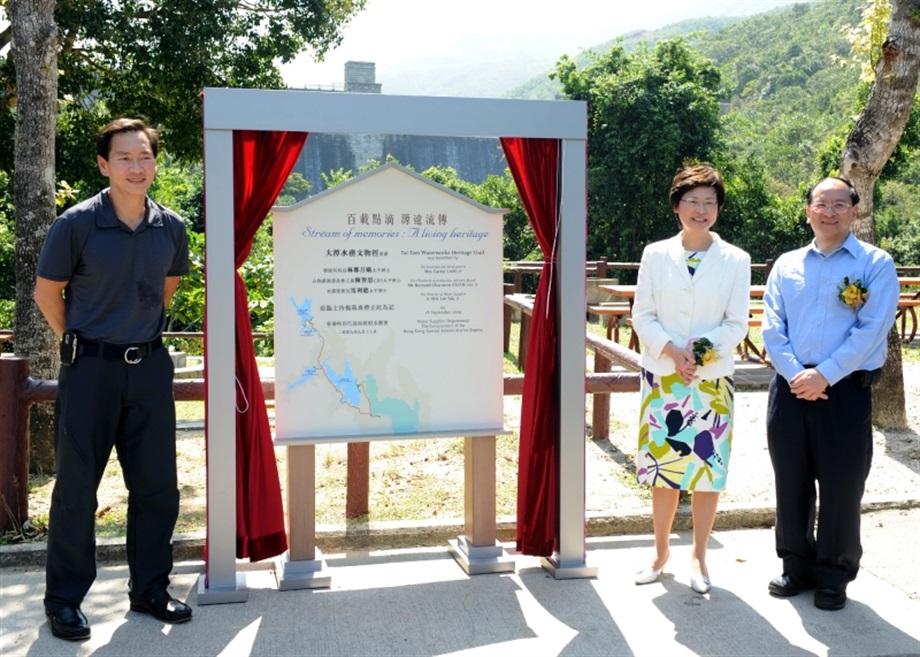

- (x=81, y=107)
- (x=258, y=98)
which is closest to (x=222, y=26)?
(x=81, y=107)

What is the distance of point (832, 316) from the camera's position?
410 centimetres

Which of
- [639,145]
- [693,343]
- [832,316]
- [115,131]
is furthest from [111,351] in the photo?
[639,145]

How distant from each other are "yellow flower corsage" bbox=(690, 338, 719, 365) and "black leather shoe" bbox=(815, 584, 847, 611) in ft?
3.43

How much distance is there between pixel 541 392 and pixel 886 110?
380cm

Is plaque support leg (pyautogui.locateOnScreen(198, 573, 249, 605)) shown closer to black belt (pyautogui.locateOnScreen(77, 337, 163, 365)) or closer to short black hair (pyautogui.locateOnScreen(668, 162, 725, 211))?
black belt (pyautogui.locateOnScreen(77, 337, 163, 365))

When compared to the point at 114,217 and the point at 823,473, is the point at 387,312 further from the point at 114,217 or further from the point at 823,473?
the point at 823,473

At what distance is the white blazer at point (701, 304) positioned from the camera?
420 centimetres

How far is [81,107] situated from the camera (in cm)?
1112

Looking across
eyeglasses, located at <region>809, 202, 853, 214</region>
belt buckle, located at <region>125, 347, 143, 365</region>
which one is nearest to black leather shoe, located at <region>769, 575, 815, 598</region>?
eyeglasses, located at <region>809, 202, 853, 214</region>

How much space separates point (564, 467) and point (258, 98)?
6.69 ft

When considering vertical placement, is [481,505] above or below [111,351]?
below

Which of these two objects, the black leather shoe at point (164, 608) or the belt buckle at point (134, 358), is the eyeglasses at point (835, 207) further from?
the black leather shoe at point (164, 608)

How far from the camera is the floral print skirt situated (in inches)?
167

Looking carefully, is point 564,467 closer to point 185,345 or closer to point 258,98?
point 258,98
